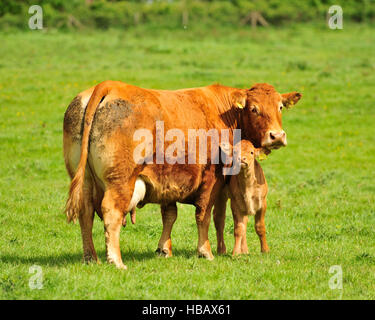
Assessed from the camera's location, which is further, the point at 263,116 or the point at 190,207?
the point at 190,207

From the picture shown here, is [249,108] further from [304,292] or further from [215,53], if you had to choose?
[215,53]

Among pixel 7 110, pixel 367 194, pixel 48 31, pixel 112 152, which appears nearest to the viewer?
pixel 112 152

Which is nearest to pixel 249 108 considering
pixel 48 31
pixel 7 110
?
pixel 7 110

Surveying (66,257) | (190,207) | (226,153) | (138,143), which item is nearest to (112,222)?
(138,143)

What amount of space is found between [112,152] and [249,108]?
2314 millimetres

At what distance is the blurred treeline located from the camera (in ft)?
118

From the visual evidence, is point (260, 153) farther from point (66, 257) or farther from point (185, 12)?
point (185, 12)

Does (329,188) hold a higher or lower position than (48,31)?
lower

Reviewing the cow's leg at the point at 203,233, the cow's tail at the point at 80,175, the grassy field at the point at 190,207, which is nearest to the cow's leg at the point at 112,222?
the grassy field at the point at 190,207

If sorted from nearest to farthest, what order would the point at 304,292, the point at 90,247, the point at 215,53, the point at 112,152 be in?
1. the point at 304,292
2. the point at 112,152
3. the point at 90,247
4. the point at 215,53

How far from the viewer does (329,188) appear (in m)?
14.2

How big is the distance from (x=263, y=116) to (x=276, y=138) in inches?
17.5

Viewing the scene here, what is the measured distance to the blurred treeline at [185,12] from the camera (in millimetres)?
35938

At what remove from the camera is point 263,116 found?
28.8 ft
